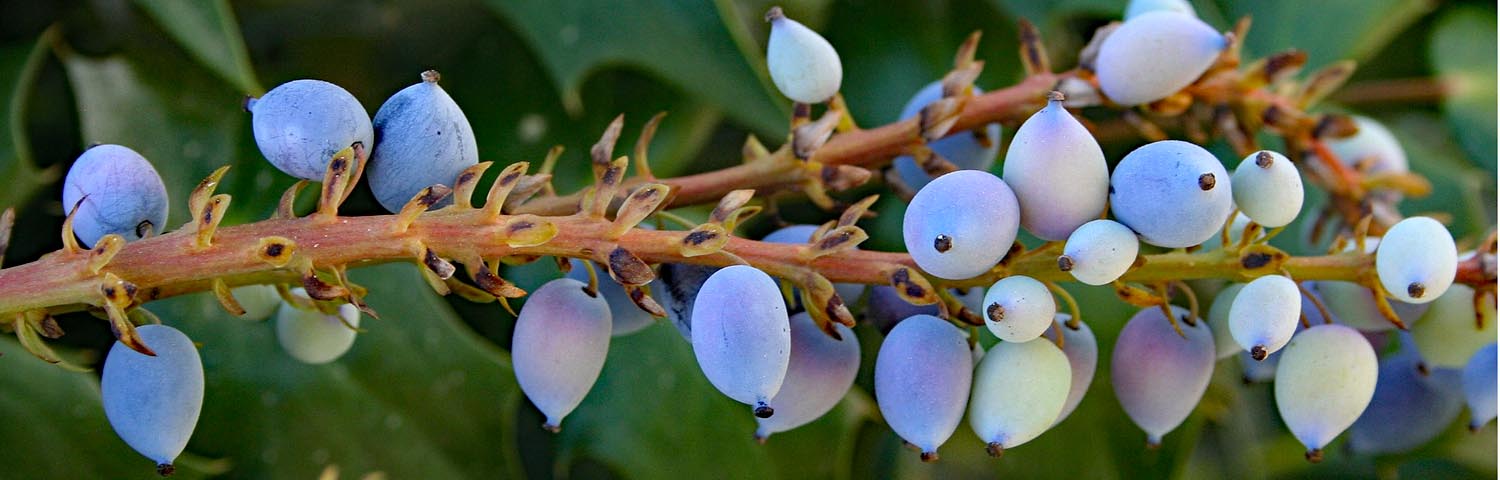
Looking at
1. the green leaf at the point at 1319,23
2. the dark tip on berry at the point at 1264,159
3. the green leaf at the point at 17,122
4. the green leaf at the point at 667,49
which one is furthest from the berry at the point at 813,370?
the green leaf at the point at 1319,23

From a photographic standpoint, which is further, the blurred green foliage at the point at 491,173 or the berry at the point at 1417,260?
the blurred green foliage at the point at 491,173

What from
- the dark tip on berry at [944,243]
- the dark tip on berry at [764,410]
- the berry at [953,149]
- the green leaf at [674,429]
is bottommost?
the green leaf at [674,429]

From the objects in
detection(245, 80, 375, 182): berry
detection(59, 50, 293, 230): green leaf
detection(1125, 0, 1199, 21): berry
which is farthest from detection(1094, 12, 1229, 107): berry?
detection(59, 50, 293, 230): green leaf

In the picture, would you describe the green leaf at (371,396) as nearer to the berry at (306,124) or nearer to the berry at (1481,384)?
the berry at (306,124)

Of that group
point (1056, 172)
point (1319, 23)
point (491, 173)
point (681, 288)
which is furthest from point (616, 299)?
point (1319, 23)

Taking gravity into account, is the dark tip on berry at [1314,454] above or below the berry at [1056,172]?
below

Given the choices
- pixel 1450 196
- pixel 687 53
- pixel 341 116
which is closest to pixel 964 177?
pixel 341 116
